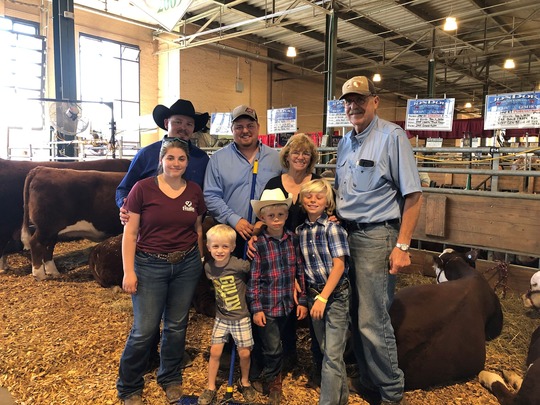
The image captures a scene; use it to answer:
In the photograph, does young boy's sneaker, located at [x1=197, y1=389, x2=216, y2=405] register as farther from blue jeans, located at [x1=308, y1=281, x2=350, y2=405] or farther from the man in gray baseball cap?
the man in gray baseball cap

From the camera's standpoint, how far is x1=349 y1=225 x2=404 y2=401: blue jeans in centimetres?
257

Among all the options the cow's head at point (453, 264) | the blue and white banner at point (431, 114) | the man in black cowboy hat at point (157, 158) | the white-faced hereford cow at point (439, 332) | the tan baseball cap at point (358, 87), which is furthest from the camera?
the blue and white banner at point (431, 114)

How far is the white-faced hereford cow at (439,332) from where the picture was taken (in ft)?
9.50

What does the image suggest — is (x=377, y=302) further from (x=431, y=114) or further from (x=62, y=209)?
(x=431, y=114)

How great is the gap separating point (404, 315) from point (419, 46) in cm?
1873

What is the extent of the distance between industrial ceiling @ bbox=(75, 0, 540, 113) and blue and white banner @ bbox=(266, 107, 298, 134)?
4.51 metres

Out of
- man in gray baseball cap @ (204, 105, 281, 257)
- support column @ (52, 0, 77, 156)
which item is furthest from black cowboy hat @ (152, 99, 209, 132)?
support column @ (52, 0, 77, 156)

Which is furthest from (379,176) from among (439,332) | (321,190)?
(439,332)

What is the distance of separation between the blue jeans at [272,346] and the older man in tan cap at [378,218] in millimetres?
547

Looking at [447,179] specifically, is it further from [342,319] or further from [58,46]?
[58,46]

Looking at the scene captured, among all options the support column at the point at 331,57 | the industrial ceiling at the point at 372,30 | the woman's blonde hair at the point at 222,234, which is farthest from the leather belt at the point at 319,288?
the industrial ceiling at the point at 372,30

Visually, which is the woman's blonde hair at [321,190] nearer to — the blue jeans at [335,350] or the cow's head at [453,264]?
the blue jeans at [335,350]

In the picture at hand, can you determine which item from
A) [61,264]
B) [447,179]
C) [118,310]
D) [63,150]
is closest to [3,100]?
[63,150]

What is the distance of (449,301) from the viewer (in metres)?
3.22
